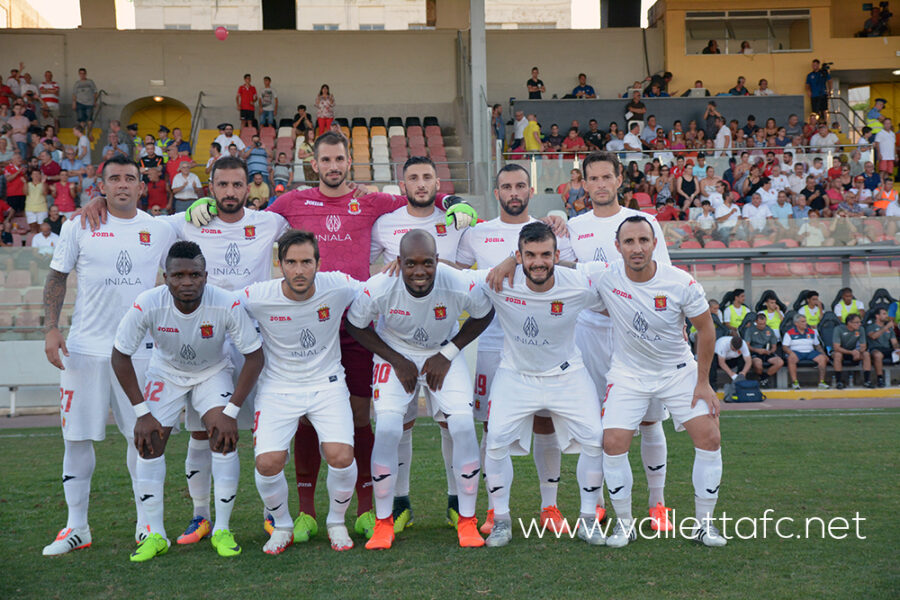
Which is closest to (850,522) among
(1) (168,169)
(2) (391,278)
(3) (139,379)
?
(2) (391,278)

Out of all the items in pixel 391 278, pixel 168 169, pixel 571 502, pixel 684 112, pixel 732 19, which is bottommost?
pixel 571 502

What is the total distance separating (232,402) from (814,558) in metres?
3.57

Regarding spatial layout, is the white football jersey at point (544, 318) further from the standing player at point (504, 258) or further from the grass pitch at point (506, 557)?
the grass pitch at point (506, 557)

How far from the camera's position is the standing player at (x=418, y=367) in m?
5.79

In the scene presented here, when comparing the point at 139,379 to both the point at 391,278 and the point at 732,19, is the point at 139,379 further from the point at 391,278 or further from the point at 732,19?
the point at 732,19

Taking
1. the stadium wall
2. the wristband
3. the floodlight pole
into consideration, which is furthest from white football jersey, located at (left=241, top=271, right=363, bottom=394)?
the stadium wall

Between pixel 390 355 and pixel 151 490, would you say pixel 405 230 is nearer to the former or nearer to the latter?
pixel 390 355

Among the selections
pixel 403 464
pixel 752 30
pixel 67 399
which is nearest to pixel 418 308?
pixel 403 464

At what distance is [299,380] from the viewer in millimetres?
5844

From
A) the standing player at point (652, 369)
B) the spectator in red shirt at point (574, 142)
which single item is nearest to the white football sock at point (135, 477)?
the standing player at point (652, 369)

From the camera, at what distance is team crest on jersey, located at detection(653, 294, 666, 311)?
5.72 m

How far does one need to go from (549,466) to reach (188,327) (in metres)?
2.53

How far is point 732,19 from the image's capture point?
26641mm

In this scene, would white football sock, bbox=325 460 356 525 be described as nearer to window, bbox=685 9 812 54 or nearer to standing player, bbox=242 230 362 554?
standing player, bbox=242 230 362 554
